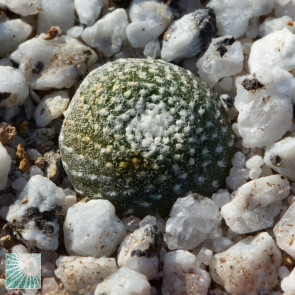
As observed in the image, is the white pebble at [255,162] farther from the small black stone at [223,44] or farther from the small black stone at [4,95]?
the small black stone at [4,95]

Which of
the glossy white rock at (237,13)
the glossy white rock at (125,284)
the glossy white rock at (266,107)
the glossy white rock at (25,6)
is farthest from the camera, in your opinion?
the glossy white rock at (25,6)

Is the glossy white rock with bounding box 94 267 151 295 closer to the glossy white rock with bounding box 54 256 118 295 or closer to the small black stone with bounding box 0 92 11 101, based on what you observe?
the glossy white rock with bounding box 54 256 118 295

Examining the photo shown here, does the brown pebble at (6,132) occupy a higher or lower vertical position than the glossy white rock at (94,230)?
higher

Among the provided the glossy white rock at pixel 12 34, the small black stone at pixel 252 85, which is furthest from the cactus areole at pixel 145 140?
the glossy white rock at pixel 12 34

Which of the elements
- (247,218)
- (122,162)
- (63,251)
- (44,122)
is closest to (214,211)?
(247,218)

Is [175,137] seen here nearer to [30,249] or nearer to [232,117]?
[232,117]

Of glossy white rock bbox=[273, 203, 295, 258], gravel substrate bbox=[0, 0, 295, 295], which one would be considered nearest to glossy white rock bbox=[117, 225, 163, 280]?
gravel substrate bbox=[0, 0, 295, 295]

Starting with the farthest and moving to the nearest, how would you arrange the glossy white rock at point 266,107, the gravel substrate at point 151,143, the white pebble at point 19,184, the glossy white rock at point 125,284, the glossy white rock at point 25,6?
the glossy white rock at point 25,6 → the white pebble at point 19,184 → the glossy white rock at point 266,107 → the gravel substrate at point 151,143 → the glossy white rock at point 125,284
